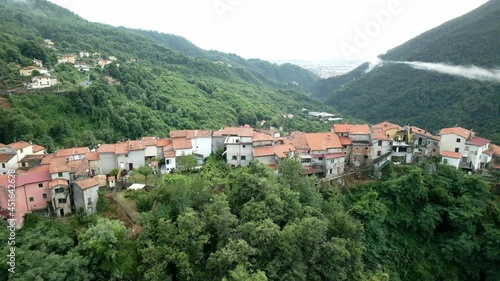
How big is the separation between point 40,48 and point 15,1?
103373 mm

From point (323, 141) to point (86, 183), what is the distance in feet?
74.4

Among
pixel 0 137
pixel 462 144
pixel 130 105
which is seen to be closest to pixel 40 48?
pixel 130 105

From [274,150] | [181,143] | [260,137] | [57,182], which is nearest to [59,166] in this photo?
[57,182]

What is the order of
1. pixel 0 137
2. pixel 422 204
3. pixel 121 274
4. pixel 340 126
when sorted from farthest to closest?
pixel 0 137
pixel 340 126
pixel 422 204
pixel 121 274

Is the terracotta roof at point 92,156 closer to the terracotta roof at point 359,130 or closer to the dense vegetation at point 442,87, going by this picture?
the terracotta roof at point 359,130

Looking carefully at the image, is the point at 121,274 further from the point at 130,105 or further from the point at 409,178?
the point at 130,105

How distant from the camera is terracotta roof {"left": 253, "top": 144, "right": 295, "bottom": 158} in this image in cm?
3238

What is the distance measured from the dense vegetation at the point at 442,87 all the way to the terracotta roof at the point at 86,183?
5169 centimetres

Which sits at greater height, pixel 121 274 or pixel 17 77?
pixel 17 77

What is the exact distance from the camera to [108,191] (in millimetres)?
27250

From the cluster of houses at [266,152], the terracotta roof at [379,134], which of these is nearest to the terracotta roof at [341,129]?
the cluster of houses at [266,152]

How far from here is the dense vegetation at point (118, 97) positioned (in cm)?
4809

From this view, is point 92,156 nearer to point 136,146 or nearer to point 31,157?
point 136,146

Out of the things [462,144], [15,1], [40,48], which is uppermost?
[15,1]
